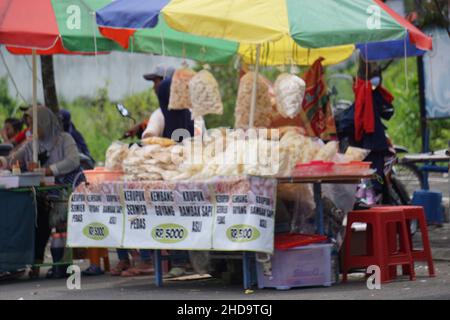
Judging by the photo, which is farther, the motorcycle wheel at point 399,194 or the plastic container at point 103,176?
the motorcycle wheel at point 399,194

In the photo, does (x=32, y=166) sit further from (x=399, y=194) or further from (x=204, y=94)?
(x=399, y=194)

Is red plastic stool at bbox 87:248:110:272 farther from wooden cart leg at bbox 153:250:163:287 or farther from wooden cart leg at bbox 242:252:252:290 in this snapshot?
wooden cart leg at bbox 242:252:252:290

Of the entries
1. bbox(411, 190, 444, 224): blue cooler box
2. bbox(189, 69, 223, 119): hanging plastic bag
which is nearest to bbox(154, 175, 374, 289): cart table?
bbox(189, 69, 223, 119): hanging plastic bag

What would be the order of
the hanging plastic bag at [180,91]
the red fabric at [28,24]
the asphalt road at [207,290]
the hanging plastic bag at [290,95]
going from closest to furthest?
the asphalt road at [207,290] → the hanging plastic bag at [290,95] → the hanging plastic bag at [180,91] → the red fabric at [28,24]

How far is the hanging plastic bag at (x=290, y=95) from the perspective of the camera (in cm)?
1084

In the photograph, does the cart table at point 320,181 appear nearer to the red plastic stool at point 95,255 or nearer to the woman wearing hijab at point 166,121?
the woman wearing hijab at point 166,121

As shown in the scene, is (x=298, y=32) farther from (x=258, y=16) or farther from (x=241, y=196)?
(x=241, y=196)

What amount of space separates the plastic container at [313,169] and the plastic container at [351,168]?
3.6 inches

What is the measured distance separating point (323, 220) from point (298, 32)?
1.78 metres

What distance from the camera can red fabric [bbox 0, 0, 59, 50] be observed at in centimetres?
1159

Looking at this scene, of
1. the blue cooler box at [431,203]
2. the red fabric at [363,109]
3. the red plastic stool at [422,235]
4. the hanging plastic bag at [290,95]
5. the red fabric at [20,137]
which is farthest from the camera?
the red fabric at [20,137]

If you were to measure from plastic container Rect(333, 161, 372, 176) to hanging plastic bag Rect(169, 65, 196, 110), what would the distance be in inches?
74.4

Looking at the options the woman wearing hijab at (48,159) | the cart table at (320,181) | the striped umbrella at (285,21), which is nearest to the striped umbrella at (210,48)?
the woman wearing hijab at (48,159)
